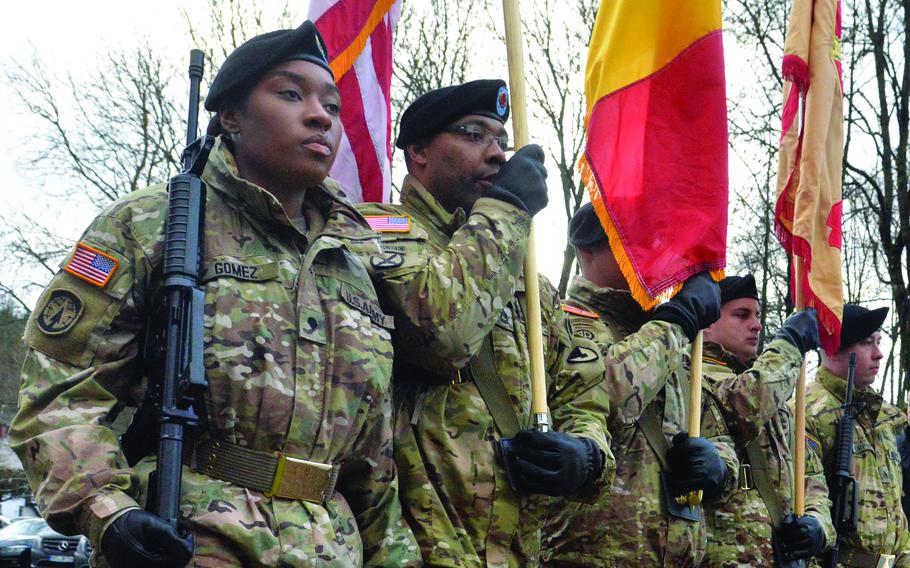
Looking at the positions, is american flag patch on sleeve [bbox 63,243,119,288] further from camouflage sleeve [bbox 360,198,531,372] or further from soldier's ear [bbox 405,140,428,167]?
soldier's ear [bbox 405,140,428,167]

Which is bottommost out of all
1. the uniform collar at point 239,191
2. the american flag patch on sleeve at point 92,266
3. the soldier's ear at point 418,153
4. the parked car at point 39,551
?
the parked car at point 39,551

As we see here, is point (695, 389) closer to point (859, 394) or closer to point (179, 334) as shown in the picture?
point (179, 334)

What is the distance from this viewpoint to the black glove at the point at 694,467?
16.2 ft

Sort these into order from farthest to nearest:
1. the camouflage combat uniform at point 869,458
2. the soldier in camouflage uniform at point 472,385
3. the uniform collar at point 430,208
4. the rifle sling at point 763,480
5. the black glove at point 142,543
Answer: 1. the camouflage combat uniform at point 869,458
2. the rifle sling at point 763,480
3. the uniform collar at point 430,208
4. the soldier in camouflage uniform at point 472,385
5. the black glove at point 142,543

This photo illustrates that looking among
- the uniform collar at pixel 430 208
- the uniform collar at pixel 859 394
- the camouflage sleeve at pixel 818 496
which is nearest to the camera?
the uniform collar at pixel 430 208

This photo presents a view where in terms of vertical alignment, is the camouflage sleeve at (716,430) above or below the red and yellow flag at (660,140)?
below

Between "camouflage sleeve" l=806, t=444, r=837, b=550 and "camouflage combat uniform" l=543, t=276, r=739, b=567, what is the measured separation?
5.38 ft

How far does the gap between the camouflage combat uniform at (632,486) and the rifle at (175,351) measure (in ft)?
7.26

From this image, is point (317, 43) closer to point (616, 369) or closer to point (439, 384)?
point (439, 384)

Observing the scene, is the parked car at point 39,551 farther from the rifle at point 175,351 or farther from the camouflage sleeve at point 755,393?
the rifle at point 175,351

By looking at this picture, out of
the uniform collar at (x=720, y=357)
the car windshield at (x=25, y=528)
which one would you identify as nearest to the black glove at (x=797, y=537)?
the uniform collar at (x=720, y=357)

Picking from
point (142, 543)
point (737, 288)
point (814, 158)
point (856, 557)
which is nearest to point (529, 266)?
point (142, 543)

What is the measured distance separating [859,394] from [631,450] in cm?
368

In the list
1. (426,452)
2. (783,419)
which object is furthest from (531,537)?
(783,419)
